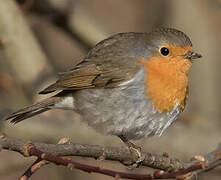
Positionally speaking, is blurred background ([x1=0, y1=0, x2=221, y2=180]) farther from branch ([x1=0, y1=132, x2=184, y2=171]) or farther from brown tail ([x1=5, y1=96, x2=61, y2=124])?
branch ([x1=0, y1=132, x2=184, y2=171])

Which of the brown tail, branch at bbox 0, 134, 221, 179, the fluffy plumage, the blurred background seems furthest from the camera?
the blurred background

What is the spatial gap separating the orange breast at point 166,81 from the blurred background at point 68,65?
114 centimetres

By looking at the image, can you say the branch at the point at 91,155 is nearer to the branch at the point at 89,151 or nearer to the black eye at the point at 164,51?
the branch at the point at 89,151

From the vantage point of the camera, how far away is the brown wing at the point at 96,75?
4574mm

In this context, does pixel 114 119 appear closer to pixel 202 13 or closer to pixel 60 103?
pixel 60 103

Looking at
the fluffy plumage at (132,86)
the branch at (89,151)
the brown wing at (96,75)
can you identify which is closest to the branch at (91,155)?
the branch at (89,151)

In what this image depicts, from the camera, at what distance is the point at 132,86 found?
4.47 metres

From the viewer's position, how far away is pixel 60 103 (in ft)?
15.6

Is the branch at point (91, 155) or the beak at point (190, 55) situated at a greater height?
the beak at point (190, 55)

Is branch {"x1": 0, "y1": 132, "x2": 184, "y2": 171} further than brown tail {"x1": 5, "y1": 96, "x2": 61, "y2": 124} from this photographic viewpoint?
No

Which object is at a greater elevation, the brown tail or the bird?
the bird

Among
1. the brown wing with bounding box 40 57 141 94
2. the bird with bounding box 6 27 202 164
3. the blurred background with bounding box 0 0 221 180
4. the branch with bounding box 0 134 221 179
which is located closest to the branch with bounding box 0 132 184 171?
the branch with bounding box 0 134 221 179

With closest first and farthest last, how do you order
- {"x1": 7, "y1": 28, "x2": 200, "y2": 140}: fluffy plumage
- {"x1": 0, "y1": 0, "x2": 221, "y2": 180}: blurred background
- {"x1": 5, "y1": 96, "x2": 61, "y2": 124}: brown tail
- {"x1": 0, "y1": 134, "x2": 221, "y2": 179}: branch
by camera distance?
{"x1": 0, "y1": 134, "x2": 221, "y2": 179}: branch < {"x1": 7, "y1": 28, "x2": 200, "y2": 140}: fluffy plumage < {"x1": 5, "y1": 96, "x2": 61, "y2": 124}: brown tail < {"x1": 0, "y1": 0, "x2": 221, "y2": 180}: blurred background

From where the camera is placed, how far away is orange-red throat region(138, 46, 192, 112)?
4414 millimetres
